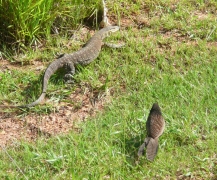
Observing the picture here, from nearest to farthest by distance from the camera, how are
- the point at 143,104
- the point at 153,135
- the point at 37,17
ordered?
the point at 153,135 → the point at 143,104 → the point at 37,17

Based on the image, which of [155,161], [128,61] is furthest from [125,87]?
[155,161]

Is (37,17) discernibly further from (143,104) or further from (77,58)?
(143,104)

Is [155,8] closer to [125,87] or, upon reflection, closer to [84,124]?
[125,87]

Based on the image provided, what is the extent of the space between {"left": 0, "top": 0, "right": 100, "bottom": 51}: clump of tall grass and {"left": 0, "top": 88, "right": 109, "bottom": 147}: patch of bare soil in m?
1.35

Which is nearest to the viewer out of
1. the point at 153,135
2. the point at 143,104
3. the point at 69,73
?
the point at 153,135

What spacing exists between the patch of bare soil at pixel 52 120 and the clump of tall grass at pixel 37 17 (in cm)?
135

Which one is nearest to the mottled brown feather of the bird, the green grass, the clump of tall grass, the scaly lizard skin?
the bird

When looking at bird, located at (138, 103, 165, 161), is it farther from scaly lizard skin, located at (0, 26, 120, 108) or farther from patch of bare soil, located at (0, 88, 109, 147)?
scaly lizard skin, located at (0, 26, 120, 108)

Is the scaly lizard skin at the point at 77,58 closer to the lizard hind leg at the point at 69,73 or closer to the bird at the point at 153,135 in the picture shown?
the lizard hind leg at the point at 69,73

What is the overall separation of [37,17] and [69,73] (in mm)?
965

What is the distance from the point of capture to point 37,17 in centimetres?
684

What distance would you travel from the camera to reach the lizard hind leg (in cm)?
647

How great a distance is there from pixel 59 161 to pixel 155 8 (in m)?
3.83

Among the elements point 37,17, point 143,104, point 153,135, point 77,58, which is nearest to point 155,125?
point 153,135
